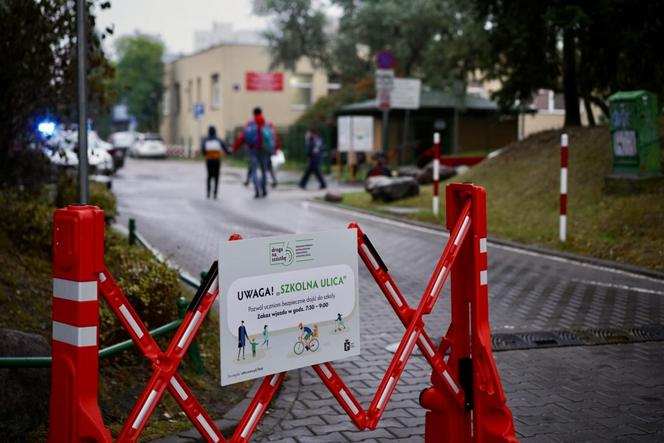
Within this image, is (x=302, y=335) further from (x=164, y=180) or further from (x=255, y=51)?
(x=255, y=51)

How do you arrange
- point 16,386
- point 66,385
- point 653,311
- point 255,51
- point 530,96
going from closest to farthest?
1. point 66,385
2. point 16,386
3. point 653,311
4. point 530,96
5. point 255,51

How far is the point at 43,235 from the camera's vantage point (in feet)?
30.1

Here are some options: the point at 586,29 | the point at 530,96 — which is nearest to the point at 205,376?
the point at 586,29

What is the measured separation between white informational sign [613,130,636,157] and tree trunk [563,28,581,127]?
4629 millimetres

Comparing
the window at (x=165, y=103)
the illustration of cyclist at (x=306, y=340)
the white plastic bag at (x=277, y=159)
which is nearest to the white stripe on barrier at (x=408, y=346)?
the illustration of cyclist at (x=306, y=340)

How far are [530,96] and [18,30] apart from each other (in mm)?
14405

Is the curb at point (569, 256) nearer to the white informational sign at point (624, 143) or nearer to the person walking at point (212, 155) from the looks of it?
the white informational sign at point (624, 143)

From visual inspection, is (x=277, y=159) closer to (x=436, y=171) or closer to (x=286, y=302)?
(x=436, y=171)

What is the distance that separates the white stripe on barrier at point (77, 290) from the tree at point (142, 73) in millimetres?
67207

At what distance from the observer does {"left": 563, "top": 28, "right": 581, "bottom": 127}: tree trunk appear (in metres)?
20.3

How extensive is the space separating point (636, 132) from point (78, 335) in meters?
13.0

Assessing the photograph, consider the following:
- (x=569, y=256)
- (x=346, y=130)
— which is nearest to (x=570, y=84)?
(x=569, y=256)

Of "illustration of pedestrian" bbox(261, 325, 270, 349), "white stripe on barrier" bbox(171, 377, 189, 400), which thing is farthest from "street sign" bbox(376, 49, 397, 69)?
"white stripe on barrier" bbox(171, 377, 189, 400)

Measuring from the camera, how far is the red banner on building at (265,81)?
57594 millimetres
